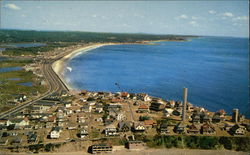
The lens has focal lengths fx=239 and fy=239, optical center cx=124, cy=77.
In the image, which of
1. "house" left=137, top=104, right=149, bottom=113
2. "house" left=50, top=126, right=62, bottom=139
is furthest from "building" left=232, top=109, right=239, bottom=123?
"house" left=50, top=126, right=62, bottom=139

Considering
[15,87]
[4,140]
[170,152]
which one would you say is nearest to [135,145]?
[170,152]

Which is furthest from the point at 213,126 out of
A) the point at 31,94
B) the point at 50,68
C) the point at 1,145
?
the point at 50,68

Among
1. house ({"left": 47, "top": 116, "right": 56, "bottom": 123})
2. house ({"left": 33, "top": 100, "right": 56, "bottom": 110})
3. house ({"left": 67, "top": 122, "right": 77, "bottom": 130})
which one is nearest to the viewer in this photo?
house ({"left": 67, "top": 122, "right": 77, "bottom": 130})

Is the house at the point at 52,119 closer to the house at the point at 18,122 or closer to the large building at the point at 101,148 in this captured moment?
the house at the point at 18,122

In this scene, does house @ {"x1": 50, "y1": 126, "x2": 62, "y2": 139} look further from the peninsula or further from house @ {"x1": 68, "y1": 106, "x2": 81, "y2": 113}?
house @ {"x1": 68, "y1": 106, "x2": 81, "y2": 113}

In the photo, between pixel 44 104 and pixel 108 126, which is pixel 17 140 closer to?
pixel 108 126

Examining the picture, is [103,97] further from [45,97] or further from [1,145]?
[1,145]
